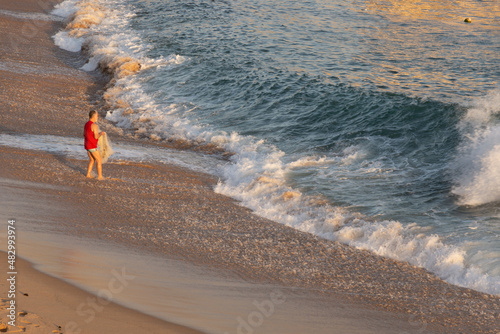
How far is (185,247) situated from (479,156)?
20.7 ft

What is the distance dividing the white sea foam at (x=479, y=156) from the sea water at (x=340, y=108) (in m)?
0.03

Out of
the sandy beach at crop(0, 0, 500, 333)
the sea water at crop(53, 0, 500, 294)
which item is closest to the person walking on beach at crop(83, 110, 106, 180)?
the sandy beach at crop(0, 0, 500, 333)

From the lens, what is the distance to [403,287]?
22.8 ft

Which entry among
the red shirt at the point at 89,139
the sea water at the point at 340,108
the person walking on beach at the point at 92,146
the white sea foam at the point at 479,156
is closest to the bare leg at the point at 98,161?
the person walking on beach at the point at 92,146

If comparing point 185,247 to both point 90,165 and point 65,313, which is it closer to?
point 65,313

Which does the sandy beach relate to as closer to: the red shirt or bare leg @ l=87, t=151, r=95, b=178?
bare leg @ l=87, t=151, r=95, b=178

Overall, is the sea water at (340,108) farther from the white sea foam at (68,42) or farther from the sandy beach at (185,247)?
the sandy beach at (185,247)

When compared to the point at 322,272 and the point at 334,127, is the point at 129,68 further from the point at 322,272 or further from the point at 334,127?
the point at 322,272

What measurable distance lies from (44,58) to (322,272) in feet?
52.5

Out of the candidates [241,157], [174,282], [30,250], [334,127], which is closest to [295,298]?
[174,282]

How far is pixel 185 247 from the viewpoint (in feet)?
24.8

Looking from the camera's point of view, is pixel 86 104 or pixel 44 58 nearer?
pixel 86 104

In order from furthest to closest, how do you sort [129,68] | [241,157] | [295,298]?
[129,68] < [241,157] < [295,298]

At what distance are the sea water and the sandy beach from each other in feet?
1.95
